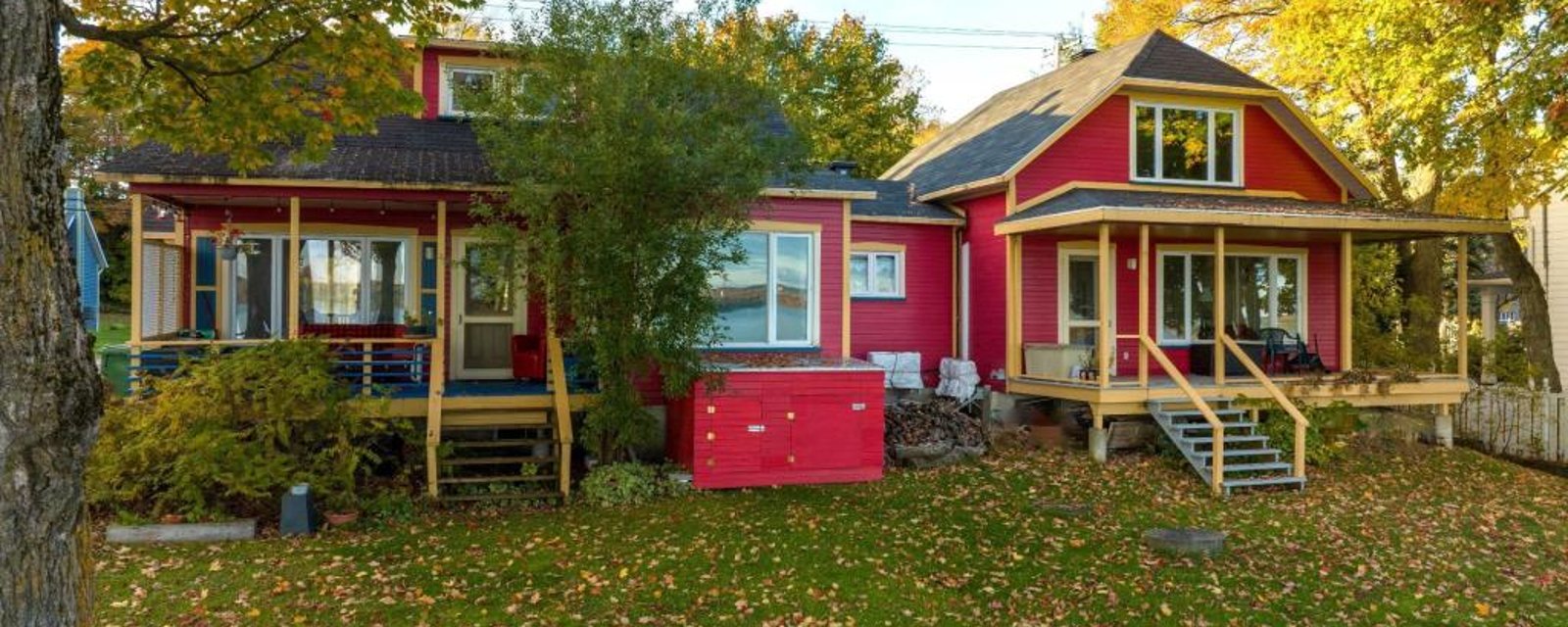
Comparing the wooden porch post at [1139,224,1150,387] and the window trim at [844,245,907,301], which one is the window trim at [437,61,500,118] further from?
the wooden porch post at [1139,224,1150,387]

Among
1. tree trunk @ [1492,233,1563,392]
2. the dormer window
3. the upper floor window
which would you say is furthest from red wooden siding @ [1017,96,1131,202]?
the dormer window

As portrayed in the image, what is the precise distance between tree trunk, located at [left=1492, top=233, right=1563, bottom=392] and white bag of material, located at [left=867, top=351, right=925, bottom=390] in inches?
454

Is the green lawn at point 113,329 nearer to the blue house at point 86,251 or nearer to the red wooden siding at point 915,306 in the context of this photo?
the blue house at point 86,251

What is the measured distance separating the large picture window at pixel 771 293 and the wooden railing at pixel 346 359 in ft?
11.9

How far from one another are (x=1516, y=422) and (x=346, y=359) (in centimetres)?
1806

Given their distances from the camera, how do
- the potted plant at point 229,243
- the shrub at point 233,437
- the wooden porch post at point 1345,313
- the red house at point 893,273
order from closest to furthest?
1. the shrub at point 233,437
2. the red house at point 893,273
3. the potted plant at point 229,243
4. the wooden porch post at point 1345,313

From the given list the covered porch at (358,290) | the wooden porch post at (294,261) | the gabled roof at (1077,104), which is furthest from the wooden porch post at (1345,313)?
the wooden porch post at (294,261)

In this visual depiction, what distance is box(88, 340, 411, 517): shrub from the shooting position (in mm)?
8500

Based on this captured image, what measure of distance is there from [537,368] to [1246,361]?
9380 millimetres

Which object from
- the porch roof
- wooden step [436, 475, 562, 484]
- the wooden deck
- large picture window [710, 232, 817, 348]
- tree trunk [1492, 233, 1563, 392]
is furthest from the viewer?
tree trunk [1492, 233, 1563, 392]

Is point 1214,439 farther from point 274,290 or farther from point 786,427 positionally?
A: point 274,290

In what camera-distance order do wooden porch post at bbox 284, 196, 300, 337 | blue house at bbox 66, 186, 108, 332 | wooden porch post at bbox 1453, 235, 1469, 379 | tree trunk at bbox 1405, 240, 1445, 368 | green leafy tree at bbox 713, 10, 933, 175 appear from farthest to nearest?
green leafy tree at bbox 713, 10, 933, 175 → tree trunk at bbox 1405, 240, 1445, 368 → blue house at bbox 66, 186, 108, 332 → wooden porch post at bbox 1453, 235, 1469, 379 → wooden porch post at bbox 284, 196, 300, 337

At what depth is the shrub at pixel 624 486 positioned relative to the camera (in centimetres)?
959

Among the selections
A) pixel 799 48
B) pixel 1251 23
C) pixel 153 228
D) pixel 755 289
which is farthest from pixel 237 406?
pixel 1251 23
